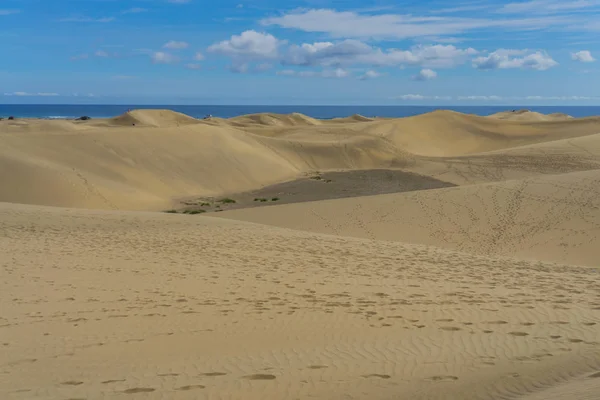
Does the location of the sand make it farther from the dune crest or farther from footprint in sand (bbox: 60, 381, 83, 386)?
the dune crest

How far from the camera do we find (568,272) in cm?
1112

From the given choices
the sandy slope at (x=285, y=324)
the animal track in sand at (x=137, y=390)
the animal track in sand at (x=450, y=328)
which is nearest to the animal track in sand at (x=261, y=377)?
the sandy slope at (x=285, y=324)

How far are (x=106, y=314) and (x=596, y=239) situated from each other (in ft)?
40.5

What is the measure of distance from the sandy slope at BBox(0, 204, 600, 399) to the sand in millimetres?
28

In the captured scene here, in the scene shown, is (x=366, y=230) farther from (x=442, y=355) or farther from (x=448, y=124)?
(x=448, y=124)

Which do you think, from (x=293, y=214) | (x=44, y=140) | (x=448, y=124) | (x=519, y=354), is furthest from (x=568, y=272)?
(x=448, y=124)

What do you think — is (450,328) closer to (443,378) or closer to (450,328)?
(450,328)

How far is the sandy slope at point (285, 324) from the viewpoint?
17.1 ft

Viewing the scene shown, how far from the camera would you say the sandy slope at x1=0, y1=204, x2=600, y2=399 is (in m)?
5.21

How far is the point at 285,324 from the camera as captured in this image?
6.95m

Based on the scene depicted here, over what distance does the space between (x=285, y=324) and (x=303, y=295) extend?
1.47 meters

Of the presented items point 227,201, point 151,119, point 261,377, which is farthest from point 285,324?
point 151,119

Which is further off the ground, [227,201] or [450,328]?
[450,328]

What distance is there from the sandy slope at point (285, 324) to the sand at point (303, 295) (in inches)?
1.1
